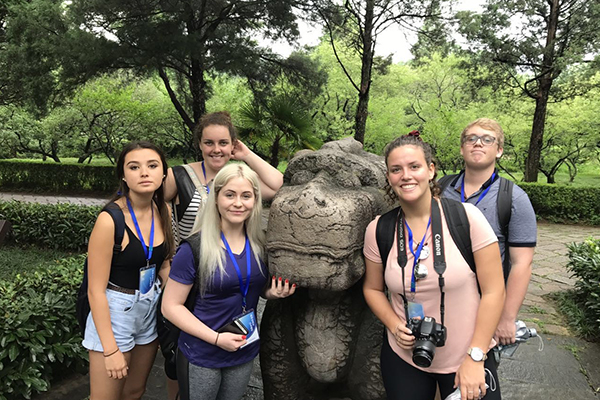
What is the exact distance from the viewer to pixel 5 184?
16594 millimetres

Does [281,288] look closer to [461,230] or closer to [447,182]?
[461,230]

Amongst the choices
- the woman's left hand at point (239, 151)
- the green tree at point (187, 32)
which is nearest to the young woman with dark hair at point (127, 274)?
the woman's left hand at point (239, 151)

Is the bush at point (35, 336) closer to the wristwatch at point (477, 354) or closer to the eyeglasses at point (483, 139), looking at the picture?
the wristwatch at point (477, 354)

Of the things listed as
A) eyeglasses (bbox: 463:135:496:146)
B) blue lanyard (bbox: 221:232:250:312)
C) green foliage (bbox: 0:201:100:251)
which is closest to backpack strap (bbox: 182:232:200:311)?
blue lanyard (bbox: 221:232:250:312)

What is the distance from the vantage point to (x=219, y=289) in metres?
1.73

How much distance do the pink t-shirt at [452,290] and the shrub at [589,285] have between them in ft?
11.6

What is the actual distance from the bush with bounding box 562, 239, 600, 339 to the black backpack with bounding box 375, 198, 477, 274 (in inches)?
144

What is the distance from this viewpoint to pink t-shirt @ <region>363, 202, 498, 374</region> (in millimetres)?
1538

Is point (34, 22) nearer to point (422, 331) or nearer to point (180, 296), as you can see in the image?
point (180, 296)

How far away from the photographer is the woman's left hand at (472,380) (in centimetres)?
155

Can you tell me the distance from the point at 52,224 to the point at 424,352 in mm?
7799

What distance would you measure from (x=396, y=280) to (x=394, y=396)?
1.84 feet

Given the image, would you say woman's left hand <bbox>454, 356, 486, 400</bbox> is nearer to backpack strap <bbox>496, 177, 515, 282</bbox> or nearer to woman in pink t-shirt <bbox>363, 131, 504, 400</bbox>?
woman in pink t-shirt <bbox>363, 131, 504, 400</bbox>

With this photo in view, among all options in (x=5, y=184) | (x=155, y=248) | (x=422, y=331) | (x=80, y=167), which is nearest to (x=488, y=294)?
(x=422, y=331)
